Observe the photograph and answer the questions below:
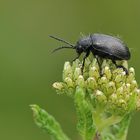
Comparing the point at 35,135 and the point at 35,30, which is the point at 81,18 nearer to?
the point at 35,30

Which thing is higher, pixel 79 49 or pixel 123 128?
pixel 79 49

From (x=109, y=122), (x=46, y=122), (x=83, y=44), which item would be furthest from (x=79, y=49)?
(x=109, y=122)

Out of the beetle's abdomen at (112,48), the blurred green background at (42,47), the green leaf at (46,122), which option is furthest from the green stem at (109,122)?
the blurred green background at (42,47)

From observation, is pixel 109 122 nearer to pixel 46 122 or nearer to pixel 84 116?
pixel 84 116

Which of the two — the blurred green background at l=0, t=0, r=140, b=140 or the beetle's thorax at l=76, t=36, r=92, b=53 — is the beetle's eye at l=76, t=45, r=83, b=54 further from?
the blurred green background at l=0, t=0, r=140, b=140

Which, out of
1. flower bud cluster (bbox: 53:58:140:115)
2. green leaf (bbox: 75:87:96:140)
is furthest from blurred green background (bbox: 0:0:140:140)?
green leaf (bbox: 75:87:96:140)

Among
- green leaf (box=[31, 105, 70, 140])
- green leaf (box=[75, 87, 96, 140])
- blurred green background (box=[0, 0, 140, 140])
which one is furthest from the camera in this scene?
blurred green background (box=[0, 0, 140, 140])
